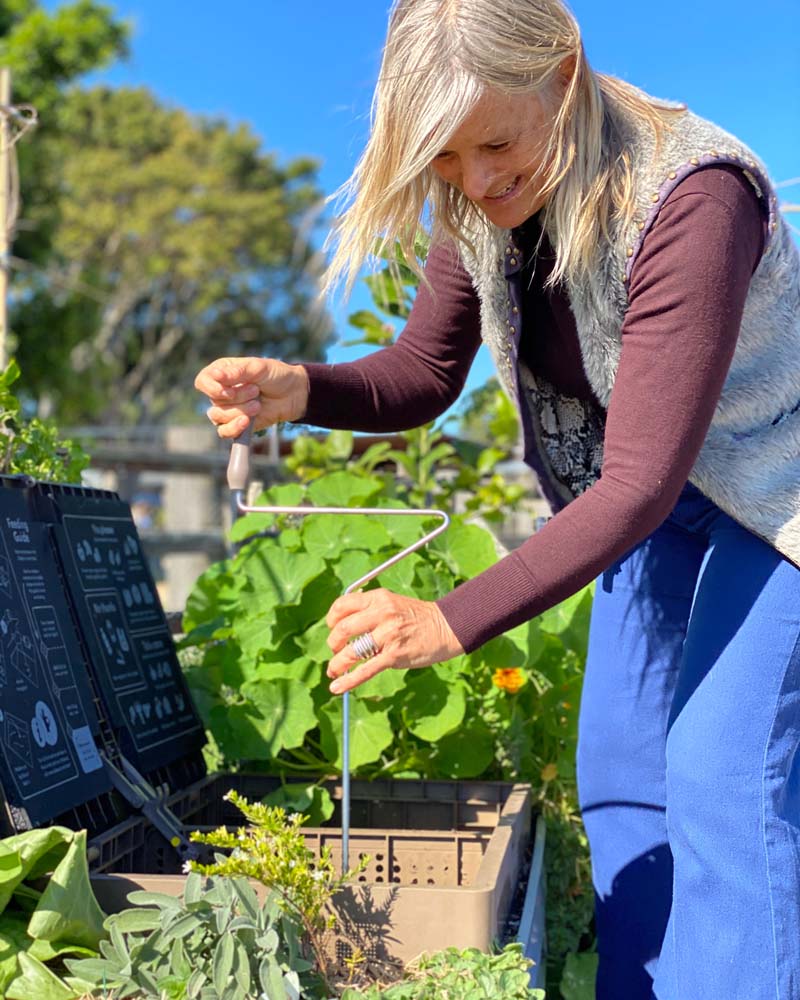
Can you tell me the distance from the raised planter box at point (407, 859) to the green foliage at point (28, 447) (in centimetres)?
72

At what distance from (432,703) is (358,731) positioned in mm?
163

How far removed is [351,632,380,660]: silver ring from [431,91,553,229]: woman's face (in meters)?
0.61

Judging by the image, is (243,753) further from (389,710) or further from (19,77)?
(19,77)

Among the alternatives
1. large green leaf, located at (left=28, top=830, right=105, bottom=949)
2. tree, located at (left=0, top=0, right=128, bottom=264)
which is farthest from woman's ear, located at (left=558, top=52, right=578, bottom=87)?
tree, located at (left=0, top=0, right=128, bottom=264)

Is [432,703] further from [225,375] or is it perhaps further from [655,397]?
[655,397]

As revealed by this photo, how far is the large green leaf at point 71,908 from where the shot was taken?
1427mm

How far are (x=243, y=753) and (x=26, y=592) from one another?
0.66 m

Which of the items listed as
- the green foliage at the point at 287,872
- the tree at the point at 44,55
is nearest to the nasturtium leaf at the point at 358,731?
the green foliage at the point at 287,872

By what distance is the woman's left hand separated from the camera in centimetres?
123

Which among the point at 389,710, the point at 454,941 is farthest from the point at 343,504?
the point at 454,941

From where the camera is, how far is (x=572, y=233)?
56.9 inches

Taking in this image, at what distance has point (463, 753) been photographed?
93.8 inches

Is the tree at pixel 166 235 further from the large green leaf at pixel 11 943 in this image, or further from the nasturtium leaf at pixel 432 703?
the large green leaf at pixel 11 943

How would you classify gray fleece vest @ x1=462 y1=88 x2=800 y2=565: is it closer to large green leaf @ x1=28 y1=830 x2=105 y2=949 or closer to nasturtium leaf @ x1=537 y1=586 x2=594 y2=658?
large green leaf @ x1=28 y1=830 x2=105 y2=949
